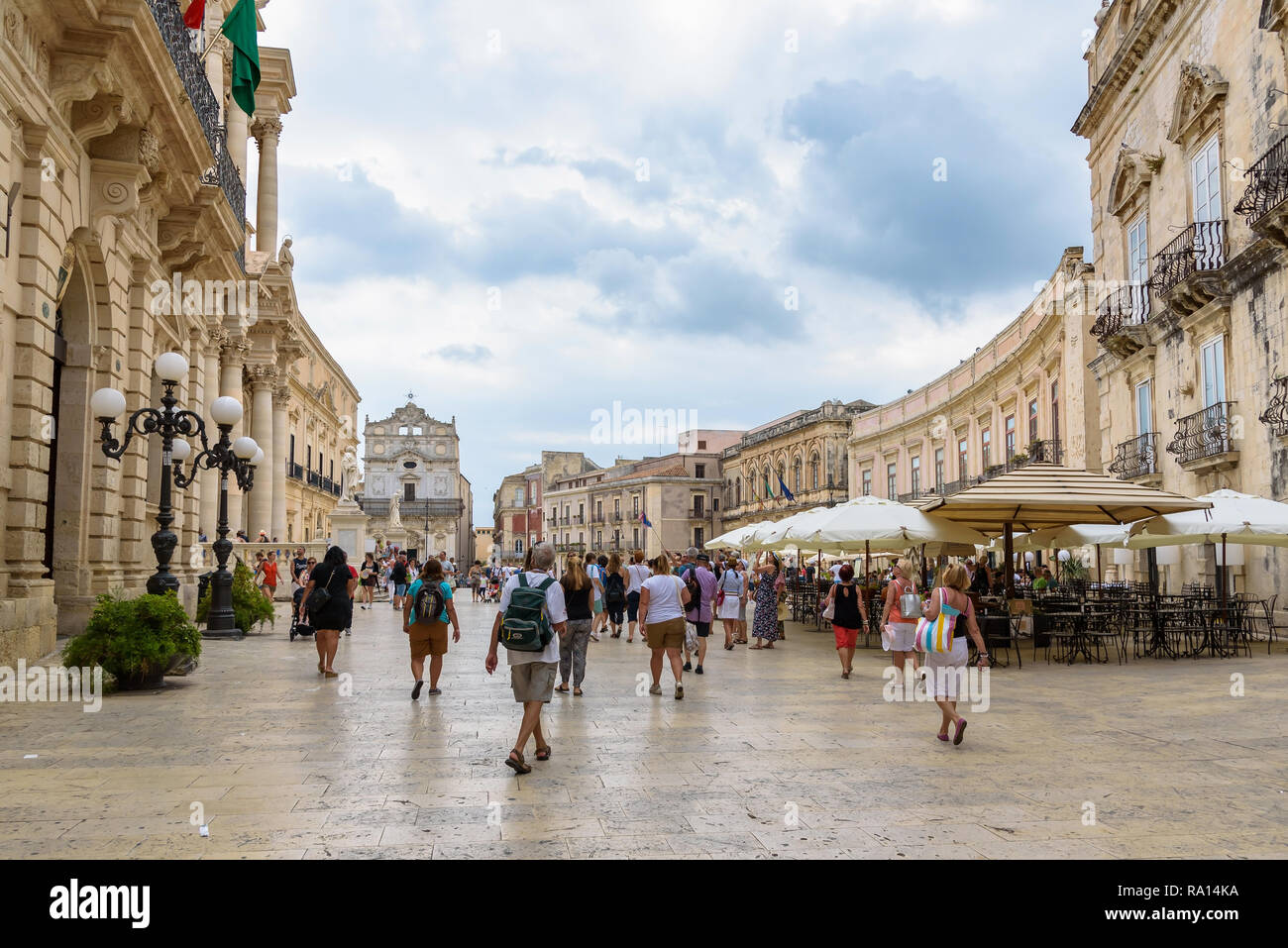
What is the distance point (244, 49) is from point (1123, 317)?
1895 centimetres

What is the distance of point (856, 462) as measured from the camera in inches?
2025

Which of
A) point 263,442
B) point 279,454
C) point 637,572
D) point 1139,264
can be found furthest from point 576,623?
point 279,454

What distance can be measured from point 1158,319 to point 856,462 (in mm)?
30725

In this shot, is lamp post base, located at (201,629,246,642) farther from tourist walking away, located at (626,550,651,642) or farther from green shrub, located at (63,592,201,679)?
tourist walking away, located at (626,550,651,642)

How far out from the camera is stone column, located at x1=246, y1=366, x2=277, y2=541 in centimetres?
3066

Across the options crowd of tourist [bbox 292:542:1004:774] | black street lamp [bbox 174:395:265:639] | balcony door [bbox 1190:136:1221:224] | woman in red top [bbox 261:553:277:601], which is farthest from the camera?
woman in red top [bbox 261:553:277:601]

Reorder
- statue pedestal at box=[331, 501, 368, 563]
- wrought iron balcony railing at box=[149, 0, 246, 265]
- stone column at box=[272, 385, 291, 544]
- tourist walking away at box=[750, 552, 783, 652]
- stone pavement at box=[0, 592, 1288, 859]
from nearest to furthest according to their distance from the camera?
→ stone pavement at box=[0, 592, 1288, 859] < wrought iron balcony railing at box=[149, 0, 246, 265] < tourist walking away at box=[750, 552, 783, 652] < statue pedestal at box=[331, 501, 368, 563] < stone column at box=[272, 385, 291, 544]

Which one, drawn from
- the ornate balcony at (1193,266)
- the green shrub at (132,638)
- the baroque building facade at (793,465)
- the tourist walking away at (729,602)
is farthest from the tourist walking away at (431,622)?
the baroque building facade at (793,465)

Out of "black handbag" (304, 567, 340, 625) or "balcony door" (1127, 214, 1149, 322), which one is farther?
"balcony door" (1127, 214, 1149, 322)

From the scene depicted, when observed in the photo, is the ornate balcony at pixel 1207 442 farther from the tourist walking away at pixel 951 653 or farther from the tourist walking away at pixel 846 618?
the tourist walking away at pixel 951 653

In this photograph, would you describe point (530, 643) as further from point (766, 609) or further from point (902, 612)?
point (766, 609)

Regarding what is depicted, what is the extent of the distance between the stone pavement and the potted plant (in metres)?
0.33

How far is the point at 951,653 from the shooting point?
7.59 metres

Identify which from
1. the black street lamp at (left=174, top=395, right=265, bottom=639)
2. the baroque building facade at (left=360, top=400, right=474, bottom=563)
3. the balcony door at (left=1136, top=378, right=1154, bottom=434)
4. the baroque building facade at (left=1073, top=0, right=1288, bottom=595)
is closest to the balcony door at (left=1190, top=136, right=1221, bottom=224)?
the baroque building facade at (left=1073, top=0, right=1288, bottom=595)
